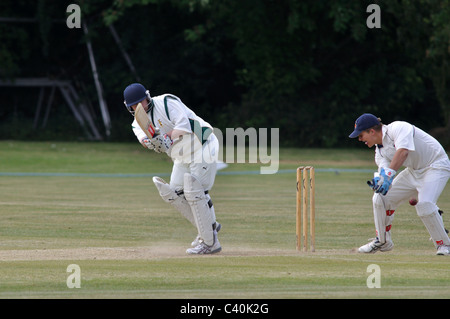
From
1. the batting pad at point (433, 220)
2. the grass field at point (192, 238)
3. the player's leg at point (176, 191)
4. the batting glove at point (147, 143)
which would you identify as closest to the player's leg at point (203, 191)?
the player's leg at point (176, 191)

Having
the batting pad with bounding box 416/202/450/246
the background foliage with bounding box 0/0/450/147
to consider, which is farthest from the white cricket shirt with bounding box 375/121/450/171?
the background foliage with bounding box 0/0/450/147

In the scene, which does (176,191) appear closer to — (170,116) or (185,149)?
(185,149)

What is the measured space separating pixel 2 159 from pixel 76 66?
885 centimetres

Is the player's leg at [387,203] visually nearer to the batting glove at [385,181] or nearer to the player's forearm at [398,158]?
the batting glove at [385,181]

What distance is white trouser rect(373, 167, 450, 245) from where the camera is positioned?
30.1 ft

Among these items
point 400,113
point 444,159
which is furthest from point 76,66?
point 444,159

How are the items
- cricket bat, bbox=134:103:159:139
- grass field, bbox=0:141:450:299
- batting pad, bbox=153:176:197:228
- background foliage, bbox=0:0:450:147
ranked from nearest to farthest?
grass field, bbox=0:141:450:299 < cricket bat, bbox=134:103:159:139 < batting pad, bbox=153:176:197:228 < background foliage, bbox=0:0:450:147

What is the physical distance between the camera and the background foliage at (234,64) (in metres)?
31.1

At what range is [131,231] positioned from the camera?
11922 millimetres

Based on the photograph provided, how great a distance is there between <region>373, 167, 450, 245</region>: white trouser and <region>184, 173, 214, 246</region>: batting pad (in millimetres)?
1705

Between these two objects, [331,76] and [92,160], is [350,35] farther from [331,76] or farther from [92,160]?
[92,160]

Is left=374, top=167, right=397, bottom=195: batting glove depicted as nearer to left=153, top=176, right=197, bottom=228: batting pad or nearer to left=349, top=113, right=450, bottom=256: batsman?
left=349, top=113, right=450, bottom=256: batsman

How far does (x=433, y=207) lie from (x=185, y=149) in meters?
2.52

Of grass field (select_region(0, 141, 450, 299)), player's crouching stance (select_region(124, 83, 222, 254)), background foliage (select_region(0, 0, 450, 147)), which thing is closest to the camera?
→ grass field (select_region(0, 141, 450, 299))
